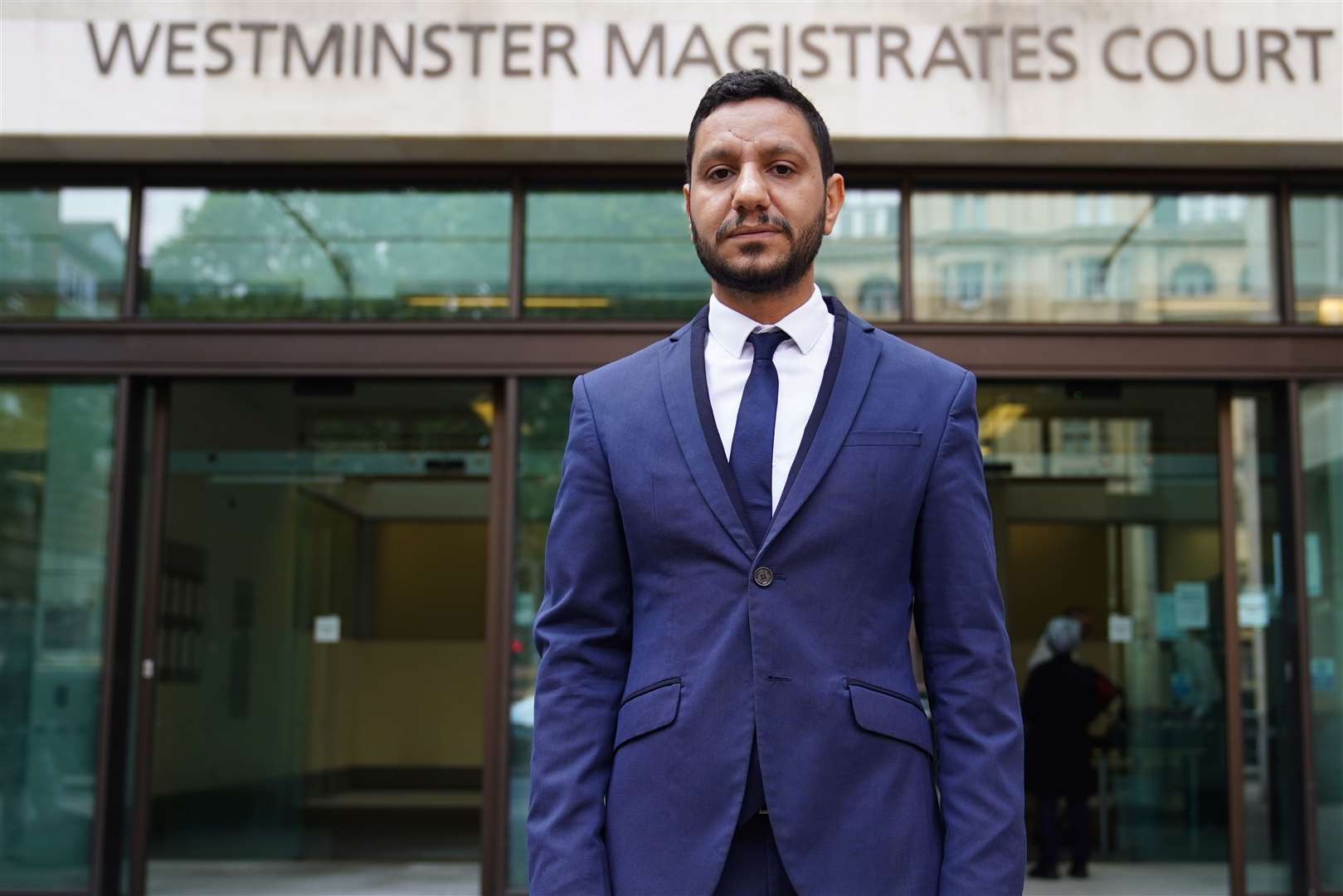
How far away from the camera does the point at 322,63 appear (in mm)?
7094

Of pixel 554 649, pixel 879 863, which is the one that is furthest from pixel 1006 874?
pixel 554 649

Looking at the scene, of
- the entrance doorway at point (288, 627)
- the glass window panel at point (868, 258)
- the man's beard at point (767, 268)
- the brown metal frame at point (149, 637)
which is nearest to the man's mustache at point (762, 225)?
the man's beard at point (767, 268)

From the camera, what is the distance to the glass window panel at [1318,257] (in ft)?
24.5

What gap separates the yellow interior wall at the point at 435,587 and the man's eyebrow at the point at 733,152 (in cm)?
1502

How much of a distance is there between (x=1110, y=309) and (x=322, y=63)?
416cm

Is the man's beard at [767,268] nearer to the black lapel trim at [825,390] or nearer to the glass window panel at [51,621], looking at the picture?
the black lapel trim at [825,390]

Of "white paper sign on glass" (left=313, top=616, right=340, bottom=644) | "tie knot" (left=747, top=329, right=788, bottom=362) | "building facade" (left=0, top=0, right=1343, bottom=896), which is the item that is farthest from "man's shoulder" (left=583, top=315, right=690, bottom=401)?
"white paper sign on glass" (left=313, top=616, right=340, bottom=644)

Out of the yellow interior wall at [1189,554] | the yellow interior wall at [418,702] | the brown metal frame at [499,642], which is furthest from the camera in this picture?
the yellow interior wall at [418,702]

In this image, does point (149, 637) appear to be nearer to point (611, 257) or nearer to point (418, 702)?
point (611, 257)

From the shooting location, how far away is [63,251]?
7.62 metres

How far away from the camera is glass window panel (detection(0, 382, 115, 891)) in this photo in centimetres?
734

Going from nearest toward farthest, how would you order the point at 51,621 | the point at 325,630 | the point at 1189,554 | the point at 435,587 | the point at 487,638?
the point at 487,638 < the point at 51,621 < the point at 1189,554 < the point at 325,630 < the point at 435,587

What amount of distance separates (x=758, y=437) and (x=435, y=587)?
54.3ft

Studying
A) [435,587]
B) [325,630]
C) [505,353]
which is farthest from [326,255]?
[435,587]
